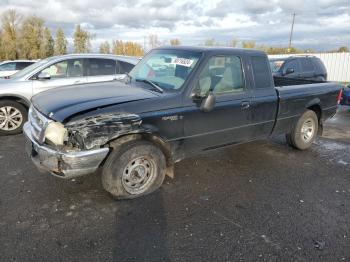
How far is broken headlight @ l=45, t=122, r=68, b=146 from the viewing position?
3348 millimetres

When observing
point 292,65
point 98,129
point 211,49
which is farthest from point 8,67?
point 98,129

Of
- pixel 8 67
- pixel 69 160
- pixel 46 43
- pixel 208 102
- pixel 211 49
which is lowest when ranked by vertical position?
pixel 69 160

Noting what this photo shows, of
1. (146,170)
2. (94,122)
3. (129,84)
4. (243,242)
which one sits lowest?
(243,242)

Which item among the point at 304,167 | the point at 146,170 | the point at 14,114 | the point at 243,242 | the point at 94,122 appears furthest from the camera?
the point at 14,114

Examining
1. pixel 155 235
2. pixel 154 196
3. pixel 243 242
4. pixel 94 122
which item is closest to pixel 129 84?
pixel 94 122

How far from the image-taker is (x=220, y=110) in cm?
433

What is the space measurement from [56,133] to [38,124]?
0.57 meters

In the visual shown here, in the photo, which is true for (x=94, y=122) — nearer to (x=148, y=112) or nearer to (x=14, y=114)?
(x=148, y=112)

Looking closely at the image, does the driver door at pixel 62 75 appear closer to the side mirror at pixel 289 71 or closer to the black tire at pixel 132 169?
the black tire at pixel 132 169

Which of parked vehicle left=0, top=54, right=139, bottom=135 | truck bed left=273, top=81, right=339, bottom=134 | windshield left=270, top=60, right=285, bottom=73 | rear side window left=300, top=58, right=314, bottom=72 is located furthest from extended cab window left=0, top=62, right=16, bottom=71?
truck bed left=273, top=81, right=339, bottom=134

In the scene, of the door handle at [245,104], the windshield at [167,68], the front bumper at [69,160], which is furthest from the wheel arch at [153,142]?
the door handle at [245,104]

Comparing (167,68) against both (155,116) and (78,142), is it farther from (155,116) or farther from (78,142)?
(78,142)

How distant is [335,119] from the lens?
930 centimetres

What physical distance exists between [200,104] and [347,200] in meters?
2.28
